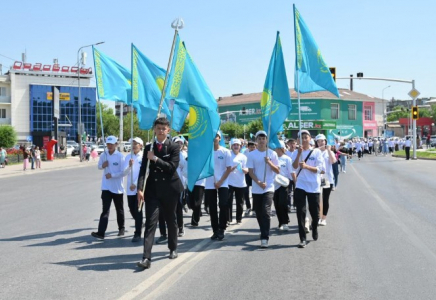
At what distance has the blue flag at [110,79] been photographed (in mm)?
11273

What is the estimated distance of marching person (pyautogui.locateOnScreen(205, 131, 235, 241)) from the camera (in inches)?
372

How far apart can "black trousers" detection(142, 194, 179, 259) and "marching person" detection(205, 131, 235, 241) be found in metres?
1.72

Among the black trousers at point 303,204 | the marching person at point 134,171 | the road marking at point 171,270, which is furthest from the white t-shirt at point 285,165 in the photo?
the marching person at point 134,171

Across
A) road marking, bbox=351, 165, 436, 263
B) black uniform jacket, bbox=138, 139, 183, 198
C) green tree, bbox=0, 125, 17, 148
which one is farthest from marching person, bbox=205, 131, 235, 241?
green tree, bbox=0, 125, 17, 148

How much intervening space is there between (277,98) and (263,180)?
5.36 feet

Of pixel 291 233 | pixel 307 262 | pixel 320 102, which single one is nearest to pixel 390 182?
pixel 291 233

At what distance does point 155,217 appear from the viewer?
741 centimetres

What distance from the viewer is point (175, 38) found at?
864cm

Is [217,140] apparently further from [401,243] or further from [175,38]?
[401,243]

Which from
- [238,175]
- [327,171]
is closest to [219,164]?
[238,175]

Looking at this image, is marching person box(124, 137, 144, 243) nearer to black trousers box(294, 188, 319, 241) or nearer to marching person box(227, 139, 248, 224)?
marching person box(227, 139, 248, 224)

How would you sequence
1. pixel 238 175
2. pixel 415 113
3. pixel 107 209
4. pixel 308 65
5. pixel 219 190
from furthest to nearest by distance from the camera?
pixel 415 113, pixel 308 65, pixel 238 175, pixel 219 190, pixel 107 209

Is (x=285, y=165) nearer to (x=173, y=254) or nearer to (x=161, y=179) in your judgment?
(x=173, y=254)

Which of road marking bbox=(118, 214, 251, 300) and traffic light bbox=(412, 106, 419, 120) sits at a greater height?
traffic light bbox=(412, 106, 419, 120)
